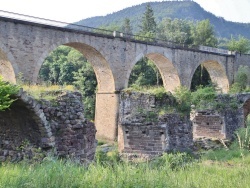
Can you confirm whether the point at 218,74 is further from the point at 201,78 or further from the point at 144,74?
the point at 144,74

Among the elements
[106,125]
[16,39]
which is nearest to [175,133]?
[16,39]

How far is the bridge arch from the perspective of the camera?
16.8 metres

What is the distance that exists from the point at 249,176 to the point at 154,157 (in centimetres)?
332

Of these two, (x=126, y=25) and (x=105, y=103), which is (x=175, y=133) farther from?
(x=126, y=25)

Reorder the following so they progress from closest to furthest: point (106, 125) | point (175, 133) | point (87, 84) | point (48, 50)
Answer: point (175, 133) < point (48, 50) < point (106, 125) < point (87, 84)

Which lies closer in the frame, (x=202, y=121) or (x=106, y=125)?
(x=202, y=121)

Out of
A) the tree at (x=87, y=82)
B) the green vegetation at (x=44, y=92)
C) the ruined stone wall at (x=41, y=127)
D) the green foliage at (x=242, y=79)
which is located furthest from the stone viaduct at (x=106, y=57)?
the ruined stone wall at (x=41, y=127)

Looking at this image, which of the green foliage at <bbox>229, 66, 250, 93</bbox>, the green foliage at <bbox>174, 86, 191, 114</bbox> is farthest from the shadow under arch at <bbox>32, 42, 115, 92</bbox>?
the green foliage at <bbox>229, 66, 250, 93</bbox>

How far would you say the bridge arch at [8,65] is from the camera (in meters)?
16.8

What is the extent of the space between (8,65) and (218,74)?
22558 millimetres

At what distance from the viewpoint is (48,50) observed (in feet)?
62.0

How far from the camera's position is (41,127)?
7.01m

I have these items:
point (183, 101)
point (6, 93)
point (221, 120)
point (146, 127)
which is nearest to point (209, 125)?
point (221, 120)

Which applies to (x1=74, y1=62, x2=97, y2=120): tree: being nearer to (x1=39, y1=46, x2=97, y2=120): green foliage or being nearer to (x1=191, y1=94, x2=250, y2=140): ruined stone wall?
(x1=39, y1=46, x2=97, y2=120): green foliage
